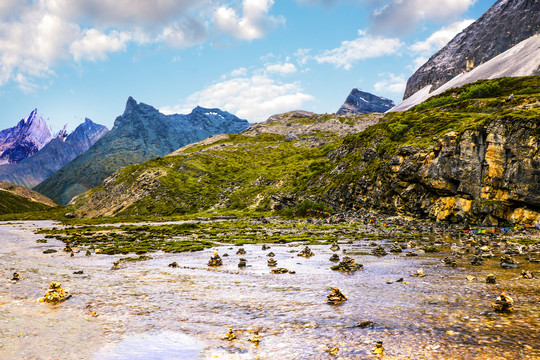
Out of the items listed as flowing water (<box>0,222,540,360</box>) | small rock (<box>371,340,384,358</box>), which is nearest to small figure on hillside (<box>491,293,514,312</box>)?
flowing water (<box>0,222,540,360</box>)

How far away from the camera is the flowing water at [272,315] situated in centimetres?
1084

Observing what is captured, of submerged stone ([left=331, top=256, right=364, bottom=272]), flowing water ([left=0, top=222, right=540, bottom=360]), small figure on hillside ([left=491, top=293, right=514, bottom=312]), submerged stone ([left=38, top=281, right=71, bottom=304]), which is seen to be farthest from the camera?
submerged stone ([left=331, top=256, right=364, bottom=272])

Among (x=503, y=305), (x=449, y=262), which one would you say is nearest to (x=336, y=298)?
(x=503, y=305)

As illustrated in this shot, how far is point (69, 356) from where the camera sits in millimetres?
10805

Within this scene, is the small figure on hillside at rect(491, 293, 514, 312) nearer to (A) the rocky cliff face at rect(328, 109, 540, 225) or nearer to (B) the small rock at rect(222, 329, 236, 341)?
(B) the small rock at rect(222, 329, 236, 341)

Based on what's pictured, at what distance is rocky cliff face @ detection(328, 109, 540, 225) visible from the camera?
50.1 meters

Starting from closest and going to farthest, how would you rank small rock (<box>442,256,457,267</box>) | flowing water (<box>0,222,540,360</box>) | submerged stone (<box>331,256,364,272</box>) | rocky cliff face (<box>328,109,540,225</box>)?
1. flowing water (<box>0,222,540,360</box>)
2. small rock (<box>442,256,457,267</box>)
3. submerged stone (<box>331,256,364,272</box>)
4. rocky cliff face (<box>328,109,540,225</box>)

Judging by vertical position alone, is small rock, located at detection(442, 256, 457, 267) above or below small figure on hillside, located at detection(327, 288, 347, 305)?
below

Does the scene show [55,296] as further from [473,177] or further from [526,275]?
[473,177]

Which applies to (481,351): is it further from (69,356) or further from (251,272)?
(251,272)

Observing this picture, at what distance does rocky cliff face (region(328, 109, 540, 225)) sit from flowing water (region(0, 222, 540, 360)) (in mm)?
34970

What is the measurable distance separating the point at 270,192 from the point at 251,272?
102 metres

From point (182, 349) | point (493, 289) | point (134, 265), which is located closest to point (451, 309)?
point (493, 289)

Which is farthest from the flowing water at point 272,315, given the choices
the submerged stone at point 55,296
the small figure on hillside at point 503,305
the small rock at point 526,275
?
the small rock at point 526,275
